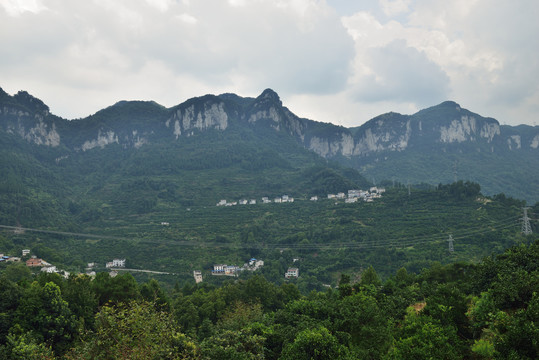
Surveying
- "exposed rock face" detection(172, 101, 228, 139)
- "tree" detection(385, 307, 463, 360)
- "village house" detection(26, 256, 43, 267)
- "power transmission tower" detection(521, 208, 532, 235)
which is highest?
"exposed rock face" detection(172, 101, 228, 139)

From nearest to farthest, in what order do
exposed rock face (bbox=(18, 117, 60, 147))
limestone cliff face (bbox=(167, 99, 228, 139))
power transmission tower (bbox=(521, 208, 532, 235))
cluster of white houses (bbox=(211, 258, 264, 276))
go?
power transmission tower (bbox=(521, 208, 532, 235)) < cluster of white houses (bbox=(211, 258, 264, 276)) < exposed rock face (bbox=(18, 117, 60, 147)) < limestone cliff face (bbox=(167, 99, 228, 139))

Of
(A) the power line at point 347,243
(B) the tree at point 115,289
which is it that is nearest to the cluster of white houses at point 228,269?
(A) the power line at point 347,243

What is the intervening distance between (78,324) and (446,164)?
182m

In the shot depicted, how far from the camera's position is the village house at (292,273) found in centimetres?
5827

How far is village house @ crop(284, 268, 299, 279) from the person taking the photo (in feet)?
191

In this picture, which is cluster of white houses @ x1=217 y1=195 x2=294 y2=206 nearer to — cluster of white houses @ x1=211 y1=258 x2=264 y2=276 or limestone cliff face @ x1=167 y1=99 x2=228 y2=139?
cluster of white houses @ x1=211 y1=258 x2=264 y2=276

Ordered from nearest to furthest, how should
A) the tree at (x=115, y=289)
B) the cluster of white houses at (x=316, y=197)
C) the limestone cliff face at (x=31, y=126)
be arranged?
the tree at (x=115, y=289) → the cluster of white houses at (x=316, y=197) → the limestone cliff face at (x=31, y=126)

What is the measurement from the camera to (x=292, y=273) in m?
58.7

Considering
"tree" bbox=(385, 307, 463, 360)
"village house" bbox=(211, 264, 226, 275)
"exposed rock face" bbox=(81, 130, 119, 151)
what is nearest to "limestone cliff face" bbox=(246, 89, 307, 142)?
"exposed rock face" bbox=(81, 130, 119, 151)

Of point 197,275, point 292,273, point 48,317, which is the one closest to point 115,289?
point 48,317

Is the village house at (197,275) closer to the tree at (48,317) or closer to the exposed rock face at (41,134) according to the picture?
the tree at (48,317)

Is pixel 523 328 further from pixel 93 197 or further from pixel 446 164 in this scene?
pixel 446 164

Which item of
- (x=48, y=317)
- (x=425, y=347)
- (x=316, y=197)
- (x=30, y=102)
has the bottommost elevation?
(x=48, y=317)

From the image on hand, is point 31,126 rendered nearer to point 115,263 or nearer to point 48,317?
point 115,263
